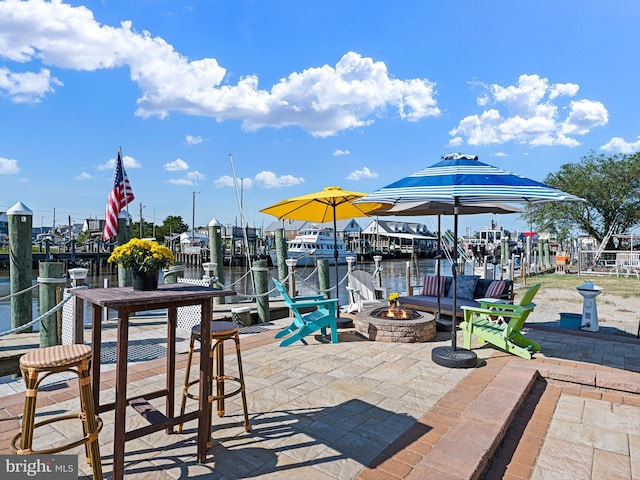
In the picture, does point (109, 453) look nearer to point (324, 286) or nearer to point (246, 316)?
point (246, 316)

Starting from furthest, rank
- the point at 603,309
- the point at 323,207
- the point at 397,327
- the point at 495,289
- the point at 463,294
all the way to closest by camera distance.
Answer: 1. the point at 603,309
2. the point at 323,207
3. the point at 463,294
4. the point at 495,289
5. the point at 397,327

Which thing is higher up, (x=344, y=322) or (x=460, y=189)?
(x=460, y=189)

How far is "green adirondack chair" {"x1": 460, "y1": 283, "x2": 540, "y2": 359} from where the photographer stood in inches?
181

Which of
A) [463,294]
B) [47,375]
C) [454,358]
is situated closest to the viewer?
[47,375]

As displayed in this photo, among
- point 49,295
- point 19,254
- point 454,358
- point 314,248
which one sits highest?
point 19,254

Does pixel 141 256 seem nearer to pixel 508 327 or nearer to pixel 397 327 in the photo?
pixel 397 327

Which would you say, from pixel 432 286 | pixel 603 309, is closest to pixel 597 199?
pixel 603 309

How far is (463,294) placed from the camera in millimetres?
6859

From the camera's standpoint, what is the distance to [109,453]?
8.51ft

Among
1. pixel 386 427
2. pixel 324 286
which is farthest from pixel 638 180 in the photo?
pixel 386 427

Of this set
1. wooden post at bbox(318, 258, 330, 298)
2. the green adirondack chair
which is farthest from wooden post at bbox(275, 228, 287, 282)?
the green adirondack chair

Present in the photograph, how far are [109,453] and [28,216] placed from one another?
5.26 m

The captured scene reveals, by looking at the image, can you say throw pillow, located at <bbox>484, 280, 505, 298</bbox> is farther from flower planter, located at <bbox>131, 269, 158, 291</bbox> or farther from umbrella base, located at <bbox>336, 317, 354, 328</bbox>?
flower planter, located at <bbox>131, 269, 158, 291</bbox>

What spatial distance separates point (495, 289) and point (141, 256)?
5.57m
